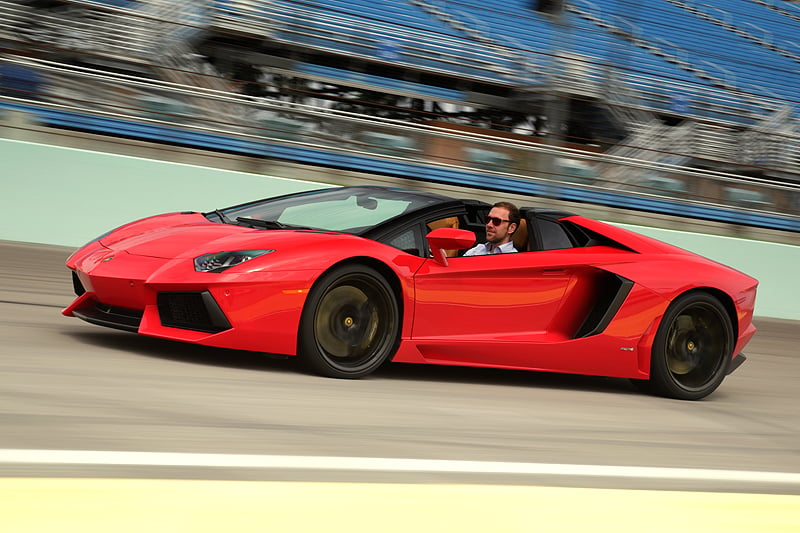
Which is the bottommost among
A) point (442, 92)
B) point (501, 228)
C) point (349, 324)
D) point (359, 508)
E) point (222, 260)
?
point (349, 324)

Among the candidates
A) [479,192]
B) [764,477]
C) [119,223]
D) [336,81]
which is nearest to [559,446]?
[764,477]

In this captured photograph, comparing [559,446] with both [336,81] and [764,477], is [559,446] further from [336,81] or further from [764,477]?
[336,81]

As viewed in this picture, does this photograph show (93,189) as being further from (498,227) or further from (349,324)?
(349,324)

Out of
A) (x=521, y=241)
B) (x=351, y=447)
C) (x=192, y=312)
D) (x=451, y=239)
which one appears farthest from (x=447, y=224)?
(x=351, y=447)

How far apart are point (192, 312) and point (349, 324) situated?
2.45 feet

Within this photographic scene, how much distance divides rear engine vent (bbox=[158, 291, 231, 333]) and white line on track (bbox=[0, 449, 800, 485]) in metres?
1.60

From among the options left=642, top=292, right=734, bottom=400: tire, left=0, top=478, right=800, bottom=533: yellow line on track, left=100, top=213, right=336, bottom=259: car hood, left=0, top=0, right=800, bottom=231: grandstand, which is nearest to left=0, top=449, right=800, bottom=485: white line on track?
left=0, top=478, right=800, bottom=533: yellow line on track

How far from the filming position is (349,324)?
5.05 meters

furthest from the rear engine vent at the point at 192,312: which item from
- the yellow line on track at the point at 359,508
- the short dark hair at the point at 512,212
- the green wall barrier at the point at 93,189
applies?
the green wall barrier at the point at 93,189

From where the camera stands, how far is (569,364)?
5797 millimetres

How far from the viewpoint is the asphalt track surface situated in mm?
2619

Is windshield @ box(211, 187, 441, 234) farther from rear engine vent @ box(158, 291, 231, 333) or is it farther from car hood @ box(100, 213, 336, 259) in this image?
rear engine vent @ box(158, 291, 231, 333)

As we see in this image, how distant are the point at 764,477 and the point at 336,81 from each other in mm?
10549

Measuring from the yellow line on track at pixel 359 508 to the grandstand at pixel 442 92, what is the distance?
8365 millimetres
